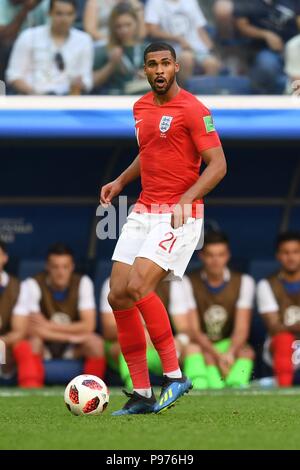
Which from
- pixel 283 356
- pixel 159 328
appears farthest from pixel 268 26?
pixel 159 328

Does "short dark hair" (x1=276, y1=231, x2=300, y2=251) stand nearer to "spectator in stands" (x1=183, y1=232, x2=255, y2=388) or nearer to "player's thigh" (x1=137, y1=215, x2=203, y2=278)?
"spectator in stands" (x1=183, y1=232, x2=255, y2=388)

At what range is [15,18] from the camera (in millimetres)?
10281

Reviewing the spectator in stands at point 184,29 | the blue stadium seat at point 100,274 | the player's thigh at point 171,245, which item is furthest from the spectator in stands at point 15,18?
the player's thigh at point 171,245

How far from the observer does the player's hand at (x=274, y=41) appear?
10508mm

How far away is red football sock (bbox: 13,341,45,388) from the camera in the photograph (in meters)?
9.72

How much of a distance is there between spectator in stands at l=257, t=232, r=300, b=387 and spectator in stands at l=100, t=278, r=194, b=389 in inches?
27.5

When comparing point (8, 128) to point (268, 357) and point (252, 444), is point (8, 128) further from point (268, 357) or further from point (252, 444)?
point (252, 444)

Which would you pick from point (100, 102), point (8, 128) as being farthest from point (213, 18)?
point (8, 128)

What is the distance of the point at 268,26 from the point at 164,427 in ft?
18.5

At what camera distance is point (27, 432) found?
5613mm

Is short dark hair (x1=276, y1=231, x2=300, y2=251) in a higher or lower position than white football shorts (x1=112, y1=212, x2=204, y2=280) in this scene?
higher

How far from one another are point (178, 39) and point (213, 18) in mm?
360

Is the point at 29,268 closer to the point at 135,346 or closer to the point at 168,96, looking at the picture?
the point at 135,346

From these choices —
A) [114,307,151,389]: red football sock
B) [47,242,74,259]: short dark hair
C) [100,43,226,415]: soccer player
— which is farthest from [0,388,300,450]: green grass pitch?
[47,242,74,259]: short dark hair
